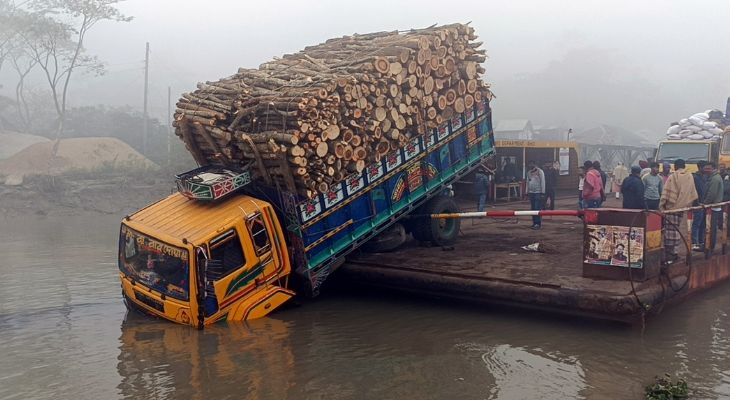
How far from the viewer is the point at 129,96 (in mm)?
83250

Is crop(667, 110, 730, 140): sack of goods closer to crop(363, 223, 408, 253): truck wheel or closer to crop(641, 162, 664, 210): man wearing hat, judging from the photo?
crop(641, 162, 664, 210): man wearing hat

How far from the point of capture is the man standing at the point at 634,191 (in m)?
11.1

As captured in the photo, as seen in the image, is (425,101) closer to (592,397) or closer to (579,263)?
(579,263)

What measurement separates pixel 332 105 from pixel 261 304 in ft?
9.43

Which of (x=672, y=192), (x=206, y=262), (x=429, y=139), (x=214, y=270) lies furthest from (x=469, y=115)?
(x=206, y=262)

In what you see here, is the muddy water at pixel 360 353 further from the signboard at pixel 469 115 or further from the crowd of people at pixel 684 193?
the signboard at pixel 469 115

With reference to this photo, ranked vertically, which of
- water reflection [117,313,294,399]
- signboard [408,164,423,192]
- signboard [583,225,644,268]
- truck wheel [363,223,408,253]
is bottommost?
water reflection [117,313,294,399]

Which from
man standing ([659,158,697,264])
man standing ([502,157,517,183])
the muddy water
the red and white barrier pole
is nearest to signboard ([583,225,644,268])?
the red and white barrier pole

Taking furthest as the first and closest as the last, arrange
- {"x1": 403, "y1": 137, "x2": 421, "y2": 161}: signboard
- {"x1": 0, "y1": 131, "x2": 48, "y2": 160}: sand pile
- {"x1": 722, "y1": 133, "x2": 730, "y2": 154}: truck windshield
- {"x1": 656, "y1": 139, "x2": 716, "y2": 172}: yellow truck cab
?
{"x1": 0, "y1": 131, "x2": 48, "y2": 160}: sand pile
{"x1": 656, "y1": 139, "x2": 716, "y2": 172}: yellow truck cab
{"x1": 722, "y1": 133, "x2": 730, "y2": 154}: truck windshield
{"x1": 403, "y1": 137, "x2": 421, "y2": 161}: signboard

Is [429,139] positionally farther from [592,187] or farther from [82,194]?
[82,194]

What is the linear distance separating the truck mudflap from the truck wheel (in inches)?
84.4

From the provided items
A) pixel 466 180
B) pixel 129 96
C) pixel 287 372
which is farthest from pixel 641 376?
pixel 129 96

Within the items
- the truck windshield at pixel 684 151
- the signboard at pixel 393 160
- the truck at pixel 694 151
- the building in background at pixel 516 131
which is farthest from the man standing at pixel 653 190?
the building in background at pixel 516 131

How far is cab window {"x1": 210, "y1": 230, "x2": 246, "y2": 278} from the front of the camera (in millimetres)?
8359
